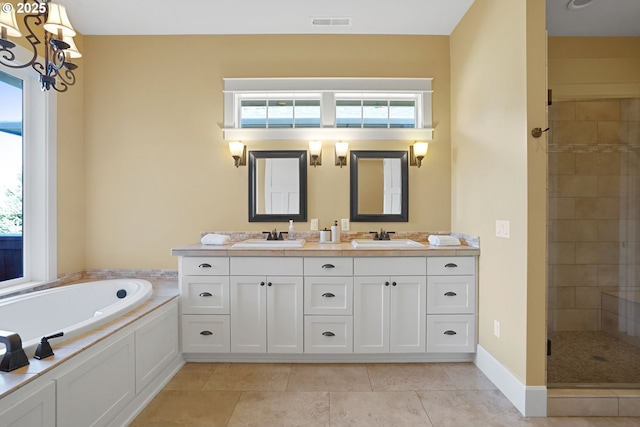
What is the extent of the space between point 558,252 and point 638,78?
5.52 feet

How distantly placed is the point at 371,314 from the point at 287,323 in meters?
0.69

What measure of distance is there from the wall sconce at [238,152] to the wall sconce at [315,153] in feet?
2.14

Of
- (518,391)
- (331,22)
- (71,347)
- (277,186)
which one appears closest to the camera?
(71,347)

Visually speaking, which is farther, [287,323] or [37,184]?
[37,184]

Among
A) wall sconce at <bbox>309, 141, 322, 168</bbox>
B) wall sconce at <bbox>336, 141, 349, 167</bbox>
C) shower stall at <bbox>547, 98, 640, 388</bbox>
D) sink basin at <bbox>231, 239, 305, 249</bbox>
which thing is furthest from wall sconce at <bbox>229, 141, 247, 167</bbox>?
shower stall at <bbox>547, 98, 640, 388</bbox>

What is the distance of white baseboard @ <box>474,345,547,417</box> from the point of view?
6.23 ft

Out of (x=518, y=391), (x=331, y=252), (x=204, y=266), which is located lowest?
(x=518, y=391)

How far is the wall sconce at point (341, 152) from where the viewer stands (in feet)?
9.73

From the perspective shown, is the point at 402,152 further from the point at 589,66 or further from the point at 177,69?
the point at 177,69

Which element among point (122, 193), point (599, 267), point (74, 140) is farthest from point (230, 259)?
point (599, 267)

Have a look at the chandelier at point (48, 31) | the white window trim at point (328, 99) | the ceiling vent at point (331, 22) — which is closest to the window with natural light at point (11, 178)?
the chandelier at point (48, 31)

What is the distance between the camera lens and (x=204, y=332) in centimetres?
253

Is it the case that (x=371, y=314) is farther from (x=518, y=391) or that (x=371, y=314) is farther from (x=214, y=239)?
(x=214, y=239)

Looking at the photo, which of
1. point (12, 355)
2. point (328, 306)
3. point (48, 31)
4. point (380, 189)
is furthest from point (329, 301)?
point (48, 31)
